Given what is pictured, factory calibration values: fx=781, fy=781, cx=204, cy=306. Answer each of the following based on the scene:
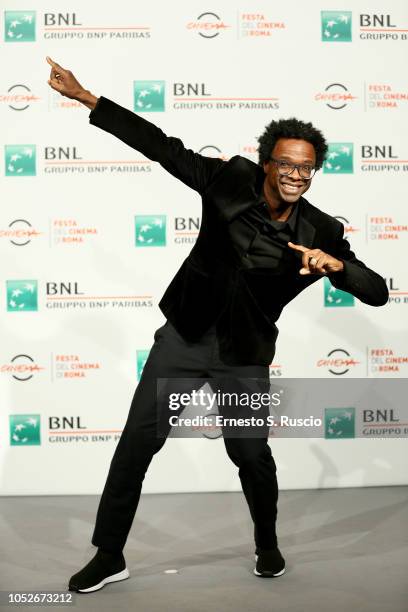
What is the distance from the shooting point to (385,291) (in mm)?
2494

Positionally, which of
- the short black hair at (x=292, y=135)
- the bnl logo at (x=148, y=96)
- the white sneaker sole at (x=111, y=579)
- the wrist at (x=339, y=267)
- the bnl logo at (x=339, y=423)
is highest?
the bnl logo at (x=148, y=96)

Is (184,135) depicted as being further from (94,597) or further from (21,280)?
(94,597)

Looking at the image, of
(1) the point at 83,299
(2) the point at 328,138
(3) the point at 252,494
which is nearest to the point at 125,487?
(3) the point at 252,494

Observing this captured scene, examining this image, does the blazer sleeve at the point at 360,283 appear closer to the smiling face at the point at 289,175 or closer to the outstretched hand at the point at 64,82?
the smiling face at the point at 289,175

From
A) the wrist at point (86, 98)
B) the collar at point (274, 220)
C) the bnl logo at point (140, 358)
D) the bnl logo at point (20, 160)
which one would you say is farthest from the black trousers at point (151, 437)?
the bnl logo at point (20, 160)

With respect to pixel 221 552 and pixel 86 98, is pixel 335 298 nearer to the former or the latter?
pixel 221 552

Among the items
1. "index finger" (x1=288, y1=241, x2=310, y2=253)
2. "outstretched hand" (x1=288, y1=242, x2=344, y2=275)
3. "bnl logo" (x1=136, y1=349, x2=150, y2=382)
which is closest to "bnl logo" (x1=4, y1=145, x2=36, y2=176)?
"bnl logo" (x1=136, y1=349, x2=150, y2=382)

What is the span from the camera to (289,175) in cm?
241

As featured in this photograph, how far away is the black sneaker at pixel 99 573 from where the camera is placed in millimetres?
2621

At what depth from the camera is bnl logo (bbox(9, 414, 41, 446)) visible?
3.87 metres

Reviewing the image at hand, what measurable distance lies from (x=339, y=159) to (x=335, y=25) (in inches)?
25.4

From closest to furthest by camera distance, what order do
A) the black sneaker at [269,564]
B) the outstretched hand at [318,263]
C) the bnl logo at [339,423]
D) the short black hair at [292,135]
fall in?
the outstretched hand at [318,263], the short black hair at [292,135], the black sneaker at [269,564], the bnl logo at [339,423]

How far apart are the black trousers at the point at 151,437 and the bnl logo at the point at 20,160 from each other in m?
1.49

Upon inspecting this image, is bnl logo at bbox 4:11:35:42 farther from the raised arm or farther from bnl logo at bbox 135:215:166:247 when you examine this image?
the raised arm
